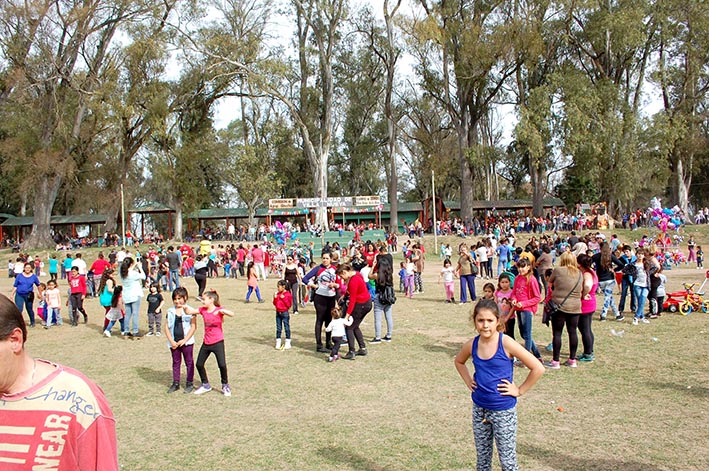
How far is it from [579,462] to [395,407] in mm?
2317

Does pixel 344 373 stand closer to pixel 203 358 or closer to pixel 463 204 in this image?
pixel 203 358

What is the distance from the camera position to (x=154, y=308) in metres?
12.0

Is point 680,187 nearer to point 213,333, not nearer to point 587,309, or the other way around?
point 587,309

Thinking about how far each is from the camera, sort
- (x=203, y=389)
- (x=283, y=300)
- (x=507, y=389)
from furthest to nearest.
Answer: (x=283, y=300) < (x=203, y=389) < (x=507, y=389)

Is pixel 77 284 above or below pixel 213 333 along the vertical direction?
above

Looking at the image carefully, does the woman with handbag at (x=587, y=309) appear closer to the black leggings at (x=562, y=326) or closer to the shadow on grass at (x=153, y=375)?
the black leggings at (x=562, y=326)

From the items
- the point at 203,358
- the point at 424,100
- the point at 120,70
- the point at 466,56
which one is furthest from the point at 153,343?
the point at 424,100

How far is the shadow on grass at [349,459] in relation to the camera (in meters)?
5.10

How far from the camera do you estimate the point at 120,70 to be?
41.9m

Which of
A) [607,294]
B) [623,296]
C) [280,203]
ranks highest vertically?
[280,203]

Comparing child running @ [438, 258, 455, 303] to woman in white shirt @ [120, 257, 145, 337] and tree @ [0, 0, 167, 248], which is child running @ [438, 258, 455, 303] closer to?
woman in white shirt @ [120, 257, 145, 337]

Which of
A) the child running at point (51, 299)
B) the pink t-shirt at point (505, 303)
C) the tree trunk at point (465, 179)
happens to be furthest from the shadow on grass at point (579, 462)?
the tree trunk at point (465, 179)

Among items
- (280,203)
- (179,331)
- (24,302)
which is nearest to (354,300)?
(179,331)

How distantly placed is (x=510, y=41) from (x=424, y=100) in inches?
628
